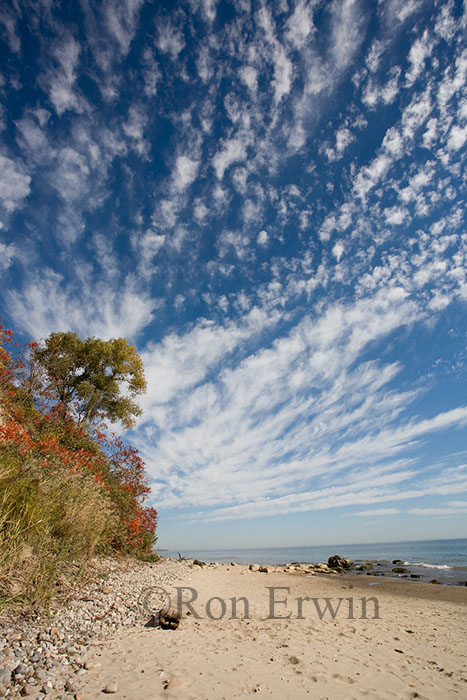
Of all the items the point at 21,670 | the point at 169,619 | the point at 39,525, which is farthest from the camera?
the point at 39,525

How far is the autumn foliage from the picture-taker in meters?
5.49

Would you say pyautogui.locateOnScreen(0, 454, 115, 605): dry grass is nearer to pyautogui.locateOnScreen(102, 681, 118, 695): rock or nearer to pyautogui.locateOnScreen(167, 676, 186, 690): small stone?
pyautogui.locateOnScreen(102, 681, 118, 695): rock

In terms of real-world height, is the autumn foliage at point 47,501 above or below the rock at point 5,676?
above

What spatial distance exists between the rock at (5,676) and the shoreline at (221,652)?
0.06 meters

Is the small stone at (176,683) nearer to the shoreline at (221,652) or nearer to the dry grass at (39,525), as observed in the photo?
the shoreline at (221,652)

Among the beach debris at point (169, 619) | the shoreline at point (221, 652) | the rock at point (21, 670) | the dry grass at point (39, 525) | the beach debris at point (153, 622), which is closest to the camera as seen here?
the rock at point (21, 670)

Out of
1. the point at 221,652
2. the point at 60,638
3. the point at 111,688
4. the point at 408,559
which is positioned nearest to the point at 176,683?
the point at 111,688

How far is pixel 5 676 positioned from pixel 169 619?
2676mm

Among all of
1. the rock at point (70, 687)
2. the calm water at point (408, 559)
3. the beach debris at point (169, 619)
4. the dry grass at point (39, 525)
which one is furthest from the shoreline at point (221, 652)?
the calm water at point (408, 559)

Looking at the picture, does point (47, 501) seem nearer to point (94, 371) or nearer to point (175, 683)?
point (175, 683)

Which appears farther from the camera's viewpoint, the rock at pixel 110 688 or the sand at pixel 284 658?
the sand at pixel 284 658

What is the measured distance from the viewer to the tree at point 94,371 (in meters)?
21.1

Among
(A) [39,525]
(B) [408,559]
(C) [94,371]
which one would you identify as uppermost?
(C) [94,371]

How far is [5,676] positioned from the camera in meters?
3.27
